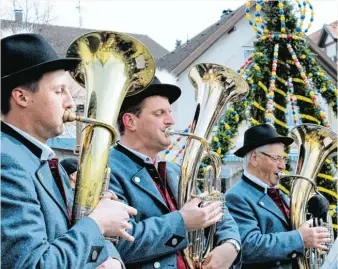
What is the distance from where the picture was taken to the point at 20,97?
2211 millimetres

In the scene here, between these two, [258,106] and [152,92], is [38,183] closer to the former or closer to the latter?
[152,92]

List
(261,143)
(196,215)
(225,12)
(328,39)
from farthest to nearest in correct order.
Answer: (328,39)
(225,12)
(261,143)
(196,215)

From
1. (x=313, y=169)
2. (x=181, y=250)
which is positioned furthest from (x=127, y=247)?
(x=313, y=169)

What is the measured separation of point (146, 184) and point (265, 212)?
60.2 inches

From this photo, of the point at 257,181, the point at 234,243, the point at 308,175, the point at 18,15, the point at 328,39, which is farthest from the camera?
the point at 328,39

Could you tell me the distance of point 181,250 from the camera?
10.4 ft

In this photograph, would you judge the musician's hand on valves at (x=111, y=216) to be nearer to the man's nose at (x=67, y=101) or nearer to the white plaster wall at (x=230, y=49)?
the man's nose at (x=67, y=101)

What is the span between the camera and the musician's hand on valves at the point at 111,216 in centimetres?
221

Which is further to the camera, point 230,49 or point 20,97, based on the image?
point 230,49

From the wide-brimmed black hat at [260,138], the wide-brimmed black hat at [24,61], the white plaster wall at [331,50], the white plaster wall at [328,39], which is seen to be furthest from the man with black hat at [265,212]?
the white plaster wall at [328,39]

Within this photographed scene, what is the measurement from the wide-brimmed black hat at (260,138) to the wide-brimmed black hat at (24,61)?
270 cm

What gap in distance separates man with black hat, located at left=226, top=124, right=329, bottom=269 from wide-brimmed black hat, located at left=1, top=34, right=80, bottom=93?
93.4 inches

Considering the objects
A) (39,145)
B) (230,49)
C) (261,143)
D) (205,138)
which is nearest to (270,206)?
(261,143)

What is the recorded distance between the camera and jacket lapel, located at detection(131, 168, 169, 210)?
3.09m
